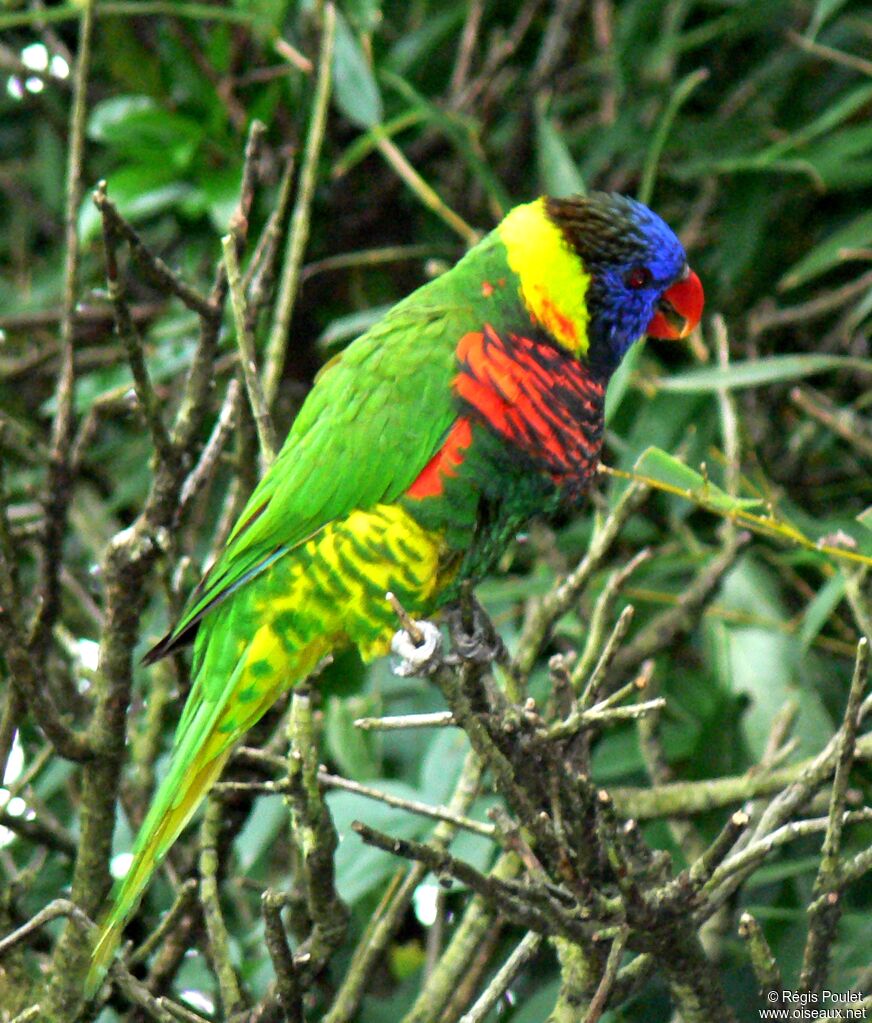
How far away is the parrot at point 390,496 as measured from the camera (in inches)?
73.7

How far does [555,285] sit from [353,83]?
79 centimetres

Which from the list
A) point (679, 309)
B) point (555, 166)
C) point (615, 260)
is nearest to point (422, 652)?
point (615, 260)

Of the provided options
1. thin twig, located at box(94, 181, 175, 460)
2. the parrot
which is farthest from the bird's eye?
thin twig, located at box(94, 181, 175, 460)

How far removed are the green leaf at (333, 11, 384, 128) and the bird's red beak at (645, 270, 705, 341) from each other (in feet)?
2.35

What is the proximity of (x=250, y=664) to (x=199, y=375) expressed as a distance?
410 mm

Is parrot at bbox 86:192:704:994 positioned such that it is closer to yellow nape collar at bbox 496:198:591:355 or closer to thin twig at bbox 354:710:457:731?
yellow nape collar at bbox 496:198:591:355

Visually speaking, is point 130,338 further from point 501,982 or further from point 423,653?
point 501,982

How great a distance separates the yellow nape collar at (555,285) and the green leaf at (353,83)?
0.64 metres

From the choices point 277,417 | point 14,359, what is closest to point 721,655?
point 277,417

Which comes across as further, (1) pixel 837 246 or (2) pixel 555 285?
(1) pixel 837 246

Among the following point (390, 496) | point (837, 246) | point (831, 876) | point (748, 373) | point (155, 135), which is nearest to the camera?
point (831, 876)

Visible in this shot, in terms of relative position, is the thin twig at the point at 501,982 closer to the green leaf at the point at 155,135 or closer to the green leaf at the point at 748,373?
the green leaf at the point at 748,373

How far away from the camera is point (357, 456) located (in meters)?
1.89

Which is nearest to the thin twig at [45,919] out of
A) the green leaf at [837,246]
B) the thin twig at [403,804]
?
the thin twig at [403,804]
